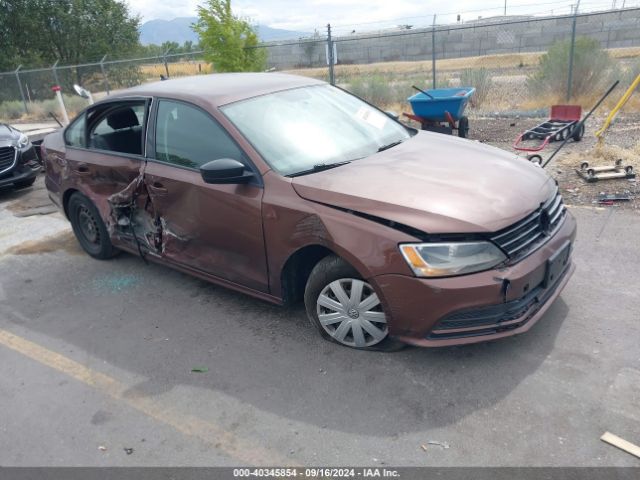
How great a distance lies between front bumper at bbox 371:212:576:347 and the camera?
289 centimetres

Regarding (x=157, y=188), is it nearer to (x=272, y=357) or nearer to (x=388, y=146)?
(x=272, y=357)

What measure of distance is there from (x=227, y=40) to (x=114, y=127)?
8054 mm

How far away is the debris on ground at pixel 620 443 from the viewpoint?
2486mm

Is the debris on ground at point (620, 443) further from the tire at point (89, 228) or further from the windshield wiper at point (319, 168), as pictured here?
the tire at point (89, 228)

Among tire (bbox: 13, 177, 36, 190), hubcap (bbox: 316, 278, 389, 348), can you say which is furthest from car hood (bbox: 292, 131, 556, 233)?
tire (bbox: 13, 177, 36, 190)

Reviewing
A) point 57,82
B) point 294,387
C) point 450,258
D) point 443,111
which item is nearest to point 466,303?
point 450,258

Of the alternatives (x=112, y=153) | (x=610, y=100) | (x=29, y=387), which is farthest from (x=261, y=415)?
(x=610, y=100)

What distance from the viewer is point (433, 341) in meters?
3.05

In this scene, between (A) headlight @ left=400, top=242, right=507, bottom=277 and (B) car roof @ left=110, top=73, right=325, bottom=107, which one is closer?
(A) headlight @ left=400, top=242, right=507, bottom=277

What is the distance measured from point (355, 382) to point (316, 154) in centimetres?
156

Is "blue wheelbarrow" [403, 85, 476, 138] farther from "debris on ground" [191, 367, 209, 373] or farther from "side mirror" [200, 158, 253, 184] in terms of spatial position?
"debris on ground" [191, 367, 209, 373]

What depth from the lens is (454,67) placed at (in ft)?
91.1

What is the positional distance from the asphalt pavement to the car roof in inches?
62.4

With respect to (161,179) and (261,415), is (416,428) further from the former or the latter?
(161,179)
